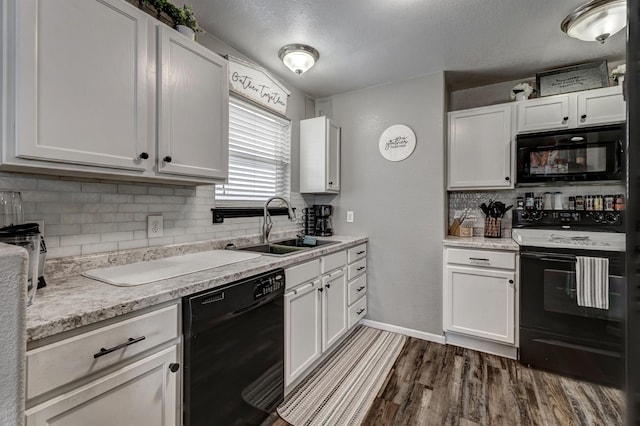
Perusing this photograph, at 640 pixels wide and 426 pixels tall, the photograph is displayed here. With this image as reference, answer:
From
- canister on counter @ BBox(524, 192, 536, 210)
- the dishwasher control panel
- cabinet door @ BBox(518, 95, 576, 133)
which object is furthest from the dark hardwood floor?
cabinet door @ BBox(518, 95, 576, 133)

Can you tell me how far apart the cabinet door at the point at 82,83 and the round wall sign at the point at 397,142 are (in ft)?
6.93

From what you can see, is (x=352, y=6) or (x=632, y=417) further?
(x=352, y=6)

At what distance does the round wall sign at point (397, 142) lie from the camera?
275cm

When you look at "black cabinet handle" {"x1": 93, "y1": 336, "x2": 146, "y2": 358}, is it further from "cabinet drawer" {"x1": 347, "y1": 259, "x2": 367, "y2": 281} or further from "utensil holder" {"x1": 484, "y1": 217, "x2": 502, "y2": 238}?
"utensil holder" {"x1": 484, "y1": 217, "x2": 502, "y2": 238}

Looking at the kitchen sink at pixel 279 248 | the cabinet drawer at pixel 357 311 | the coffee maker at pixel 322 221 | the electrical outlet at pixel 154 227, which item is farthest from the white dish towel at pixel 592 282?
the electrical outlet at pixel 154 227

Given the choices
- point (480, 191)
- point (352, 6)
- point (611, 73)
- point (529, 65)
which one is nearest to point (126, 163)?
point (352, 6)

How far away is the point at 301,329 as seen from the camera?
191 centimetres

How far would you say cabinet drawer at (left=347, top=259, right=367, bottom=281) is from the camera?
2613 mm

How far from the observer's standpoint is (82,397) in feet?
2.85

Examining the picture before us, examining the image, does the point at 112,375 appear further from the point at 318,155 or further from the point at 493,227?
the point at 493,227

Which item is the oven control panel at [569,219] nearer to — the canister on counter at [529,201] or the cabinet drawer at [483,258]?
the canister on counter at [529,201]

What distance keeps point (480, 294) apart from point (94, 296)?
101 inches

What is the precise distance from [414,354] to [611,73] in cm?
286

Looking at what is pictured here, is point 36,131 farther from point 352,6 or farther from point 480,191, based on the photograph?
point 480,191
